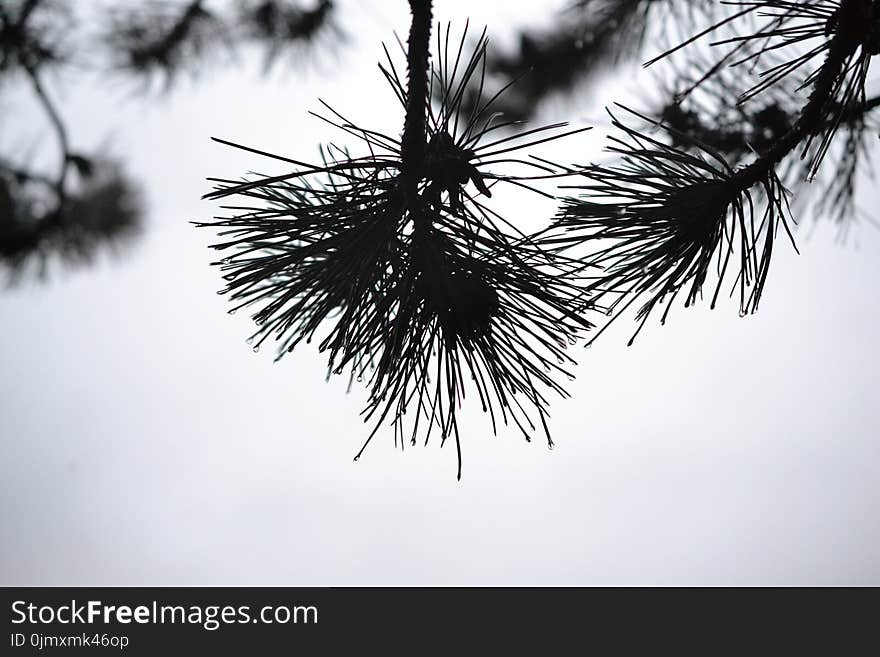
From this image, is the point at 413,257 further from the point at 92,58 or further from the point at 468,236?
the point at 92,58

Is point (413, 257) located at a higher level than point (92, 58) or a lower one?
lower

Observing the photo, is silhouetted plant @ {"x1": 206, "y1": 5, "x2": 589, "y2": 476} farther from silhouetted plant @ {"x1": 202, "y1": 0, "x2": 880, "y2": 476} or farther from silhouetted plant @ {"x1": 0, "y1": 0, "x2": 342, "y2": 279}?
silhouetted plant @ {"x1": 0, "y1": 0, "x2": 342, "y2": 279}

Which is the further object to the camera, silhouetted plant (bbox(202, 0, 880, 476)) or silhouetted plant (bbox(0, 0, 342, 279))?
silhouetted plant (bbox(0, 0, 342, 279))

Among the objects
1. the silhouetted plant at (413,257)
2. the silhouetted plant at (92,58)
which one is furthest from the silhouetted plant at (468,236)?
the silhouetted plant at (92,58)

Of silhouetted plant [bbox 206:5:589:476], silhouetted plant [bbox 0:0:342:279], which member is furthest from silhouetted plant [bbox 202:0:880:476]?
silhouetted plant [bbox 0:0:342:279]

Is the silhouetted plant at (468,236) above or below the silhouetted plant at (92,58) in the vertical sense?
below

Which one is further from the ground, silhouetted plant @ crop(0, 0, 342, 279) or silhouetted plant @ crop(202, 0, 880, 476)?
silhouetted plant @ crop(0, 0, 342, 279)

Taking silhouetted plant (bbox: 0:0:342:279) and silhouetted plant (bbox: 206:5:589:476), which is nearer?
silhouetted plant (bbox: 206:5:589:476)

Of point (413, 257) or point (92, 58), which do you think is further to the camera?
point (92, 58)

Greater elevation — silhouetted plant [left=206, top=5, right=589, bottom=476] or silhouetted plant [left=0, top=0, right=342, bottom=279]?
silhouetted plant [left=0, top=0, right=342, bottom=279]

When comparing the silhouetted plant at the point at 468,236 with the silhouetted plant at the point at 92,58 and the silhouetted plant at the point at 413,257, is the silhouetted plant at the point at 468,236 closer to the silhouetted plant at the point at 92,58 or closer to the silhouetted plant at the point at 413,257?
the silhouetted plant at the point at 413,257

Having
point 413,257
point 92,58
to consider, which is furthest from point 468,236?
point 92,58
